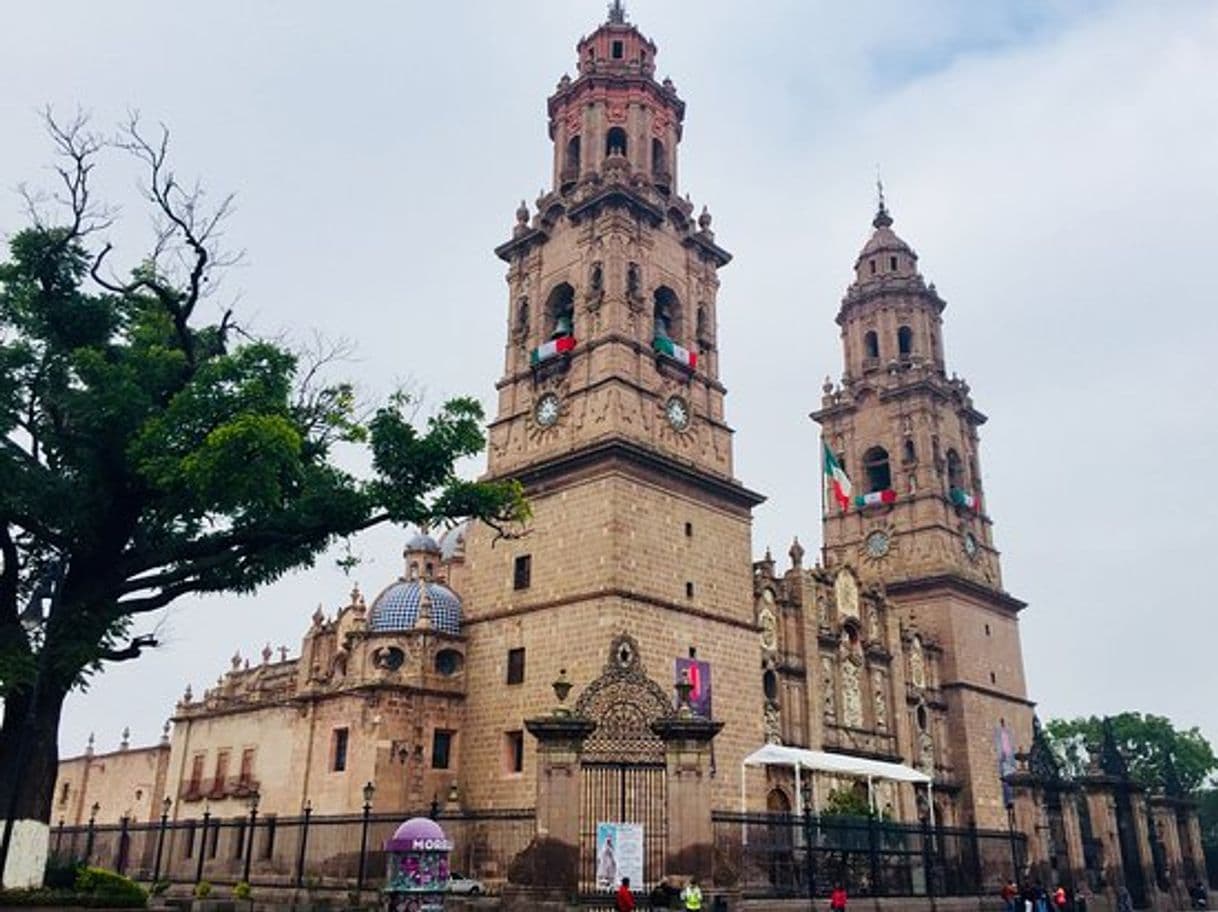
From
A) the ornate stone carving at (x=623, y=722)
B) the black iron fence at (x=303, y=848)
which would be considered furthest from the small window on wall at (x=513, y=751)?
the ornate stone carving at (x=623, y=722)

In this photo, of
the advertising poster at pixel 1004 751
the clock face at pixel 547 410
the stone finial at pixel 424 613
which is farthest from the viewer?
the advertising poster at pixel 1004 751

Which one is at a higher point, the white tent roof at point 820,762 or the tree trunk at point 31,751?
the white tent roof at point 820,762

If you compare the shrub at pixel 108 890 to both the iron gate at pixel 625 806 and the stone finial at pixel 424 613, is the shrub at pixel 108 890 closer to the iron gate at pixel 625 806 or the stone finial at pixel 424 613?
the iron gate at pixel 625 806

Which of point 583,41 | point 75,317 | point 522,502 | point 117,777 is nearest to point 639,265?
point 583,41

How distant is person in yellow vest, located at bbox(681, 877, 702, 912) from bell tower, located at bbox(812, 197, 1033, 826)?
27.8m

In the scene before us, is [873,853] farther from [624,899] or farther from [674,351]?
[674,351]

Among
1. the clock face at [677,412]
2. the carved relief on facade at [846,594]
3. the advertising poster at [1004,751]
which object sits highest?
the clock face at [677,412]

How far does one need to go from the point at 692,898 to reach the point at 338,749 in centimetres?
1756

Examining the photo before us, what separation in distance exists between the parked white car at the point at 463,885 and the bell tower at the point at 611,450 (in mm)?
2814

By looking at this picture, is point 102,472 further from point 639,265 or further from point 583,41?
point 583,41

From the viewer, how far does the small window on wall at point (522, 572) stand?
34.6 metres

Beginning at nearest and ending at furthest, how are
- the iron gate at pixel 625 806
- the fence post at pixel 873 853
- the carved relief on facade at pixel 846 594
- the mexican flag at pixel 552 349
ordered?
the iron gate at pixel 625 806, the fence post at pixel 873 853, the mexican flag at pixel 552 349, the carved relief on facade at pixel 846 594

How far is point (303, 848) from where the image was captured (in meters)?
24.7

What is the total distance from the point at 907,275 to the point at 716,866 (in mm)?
42800
